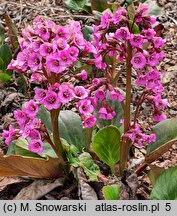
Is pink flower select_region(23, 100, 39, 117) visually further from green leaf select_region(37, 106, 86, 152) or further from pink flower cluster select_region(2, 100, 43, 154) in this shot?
green leaf select_region(37, 106, 86, 152)

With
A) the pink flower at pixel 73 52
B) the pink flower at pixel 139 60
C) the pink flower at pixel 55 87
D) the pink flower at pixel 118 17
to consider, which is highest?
the pink flower at pixel 118 17

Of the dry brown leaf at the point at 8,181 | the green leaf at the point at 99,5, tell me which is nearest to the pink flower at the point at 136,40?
the dry brown leaf at the point at 8,181

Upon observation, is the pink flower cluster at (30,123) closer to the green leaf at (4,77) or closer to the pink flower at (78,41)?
the pink flower at (78,41)

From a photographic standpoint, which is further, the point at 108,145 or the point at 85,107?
the point at 108,145

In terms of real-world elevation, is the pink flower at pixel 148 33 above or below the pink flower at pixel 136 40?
above

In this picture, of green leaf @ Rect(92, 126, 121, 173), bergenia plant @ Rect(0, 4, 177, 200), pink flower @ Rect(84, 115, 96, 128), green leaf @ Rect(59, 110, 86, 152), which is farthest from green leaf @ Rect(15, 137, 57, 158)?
pink flower @ Rect(84, 115, 96, 128)

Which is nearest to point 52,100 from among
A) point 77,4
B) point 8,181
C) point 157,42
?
point 157,42

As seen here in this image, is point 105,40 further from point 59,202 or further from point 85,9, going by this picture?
point 85,9

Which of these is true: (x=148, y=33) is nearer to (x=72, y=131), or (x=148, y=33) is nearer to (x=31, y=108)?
(x=31, y=108)
